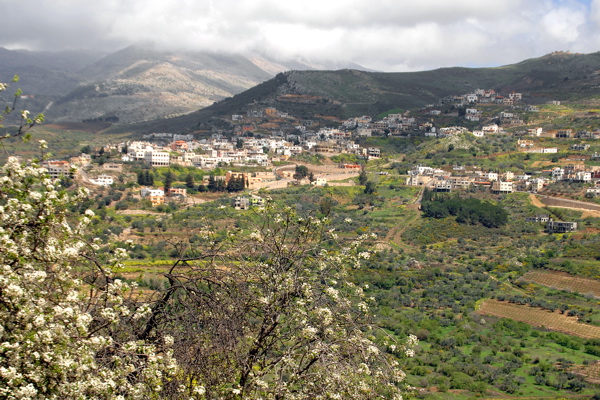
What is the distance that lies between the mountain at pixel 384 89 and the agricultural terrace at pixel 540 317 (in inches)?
2453

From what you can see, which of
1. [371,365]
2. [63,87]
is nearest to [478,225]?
[371,365]

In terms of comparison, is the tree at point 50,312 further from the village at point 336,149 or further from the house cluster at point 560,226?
the house cluster at point 560,226

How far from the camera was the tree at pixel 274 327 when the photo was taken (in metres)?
4.83

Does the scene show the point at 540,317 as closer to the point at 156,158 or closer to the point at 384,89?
the point at 156,158

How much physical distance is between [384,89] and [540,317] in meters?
87.0

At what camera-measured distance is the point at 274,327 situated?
5.11m

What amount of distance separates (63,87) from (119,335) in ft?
681

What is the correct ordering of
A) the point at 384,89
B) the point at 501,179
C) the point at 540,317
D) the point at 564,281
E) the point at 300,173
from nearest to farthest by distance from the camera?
1. the point at 540,317
2. the point at 564,281
3. the point at 501,179
4. the point at 300,173
5. the point at 384,89

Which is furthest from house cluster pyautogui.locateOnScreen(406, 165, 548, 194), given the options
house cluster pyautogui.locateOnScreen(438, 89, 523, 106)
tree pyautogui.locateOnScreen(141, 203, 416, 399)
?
tree pyautogui.locateOnScreen(141, 203, 416, 399)

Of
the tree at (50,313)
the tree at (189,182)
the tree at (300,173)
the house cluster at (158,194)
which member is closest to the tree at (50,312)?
the tree at (50,313)

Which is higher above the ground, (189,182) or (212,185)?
(189,182)

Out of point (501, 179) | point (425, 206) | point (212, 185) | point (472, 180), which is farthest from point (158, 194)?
point (501, 179)

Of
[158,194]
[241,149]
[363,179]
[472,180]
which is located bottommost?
[158,194]

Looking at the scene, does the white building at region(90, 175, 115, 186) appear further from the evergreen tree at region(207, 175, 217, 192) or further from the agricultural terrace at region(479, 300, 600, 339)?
the agricultural terrace at region(479, 300, 600, 339)
